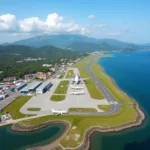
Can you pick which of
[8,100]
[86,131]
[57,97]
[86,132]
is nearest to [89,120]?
[86,131]

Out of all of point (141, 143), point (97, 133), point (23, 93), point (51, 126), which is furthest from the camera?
point (23, 93)

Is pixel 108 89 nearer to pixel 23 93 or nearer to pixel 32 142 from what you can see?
pixel 23 93

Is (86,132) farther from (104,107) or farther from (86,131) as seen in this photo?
(104,107)

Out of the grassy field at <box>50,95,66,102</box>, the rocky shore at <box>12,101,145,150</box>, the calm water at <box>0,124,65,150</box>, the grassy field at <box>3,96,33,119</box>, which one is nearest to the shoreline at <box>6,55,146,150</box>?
the rocky shore at <box>12,101,145,150</box>

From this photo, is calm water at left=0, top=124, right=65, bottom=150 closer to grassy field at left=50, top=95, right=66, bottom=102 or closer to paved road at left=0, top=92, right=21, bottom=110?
paved road at left=0, top=92, right=21, bottom=110

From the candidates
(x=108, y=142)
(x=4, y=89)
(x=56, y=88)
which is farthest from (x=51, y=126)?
(x=4, y=89)

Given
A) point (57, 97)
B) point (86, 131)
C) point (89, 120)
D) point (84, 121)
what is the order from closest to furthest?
point (86, 131) < point (84, 121) < point (89, 120) < point (57, 97)
